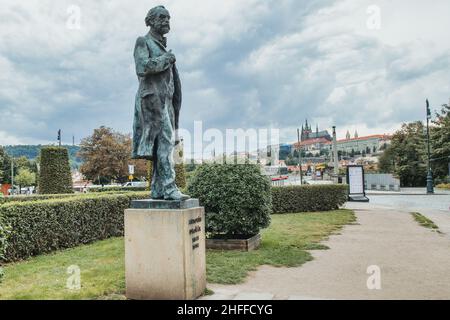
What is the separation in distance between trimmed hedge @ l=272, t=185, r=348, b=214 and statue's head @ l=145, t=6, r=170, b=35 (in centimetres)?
1261

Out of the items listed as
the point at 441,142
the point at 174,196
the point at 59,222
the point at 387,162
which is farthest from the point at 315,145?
the point at 174,196

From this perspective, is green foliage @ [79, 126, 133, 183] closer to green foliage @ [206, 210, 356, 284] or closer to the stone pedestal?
green foliage @ [206, 210, 356, 284]

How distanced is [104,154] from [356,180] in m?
28.0

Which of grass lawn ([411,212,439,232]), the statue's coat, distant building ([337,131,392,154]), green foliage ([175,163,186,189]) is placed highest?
distant building ([337,131,392,154])

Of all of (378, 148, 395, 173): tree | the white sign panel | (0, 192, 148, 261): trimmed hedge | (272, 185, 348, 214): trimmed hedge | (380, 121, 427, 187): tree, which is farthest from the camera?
(378, 148, 395, 173): tree

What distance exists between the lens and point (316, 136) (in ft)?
584

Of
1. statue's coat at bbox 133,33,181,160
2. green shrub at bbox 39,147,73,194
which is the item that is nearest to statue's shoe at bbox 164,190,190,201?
statue's coat at bbox 133,33,181,160

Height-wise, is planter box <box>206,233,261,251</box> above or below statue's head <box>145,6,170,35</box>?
below

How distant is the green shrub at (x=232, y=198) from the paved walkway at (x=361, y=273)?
1.57m

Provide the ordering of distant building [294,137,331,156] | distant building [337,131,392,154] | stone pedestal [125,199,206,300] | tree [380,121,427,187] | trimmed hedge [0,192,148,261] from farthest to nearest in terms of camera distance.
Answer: distant building [294,137,331,156]
distant building [337,131,392,154]
tree [380,121,427,187]
trimmed hedge [0,192,148,261]
stone pedestal [125,199,206,300]

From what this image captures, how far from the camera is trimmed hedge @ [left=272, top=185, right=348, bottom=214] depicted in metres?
17.5

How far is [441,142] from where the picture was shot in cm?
3881

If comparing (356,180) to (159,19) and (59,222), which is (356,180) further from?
(159,19)
